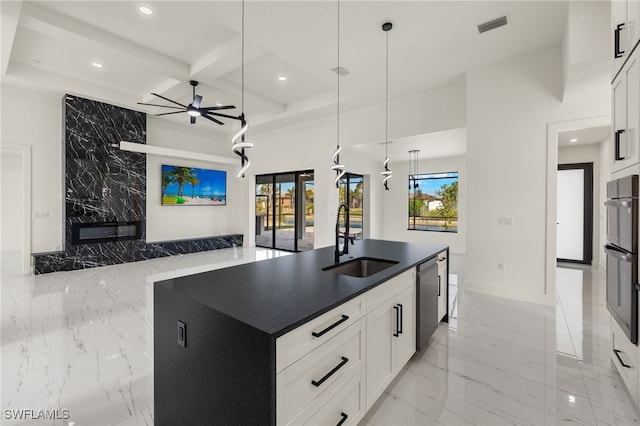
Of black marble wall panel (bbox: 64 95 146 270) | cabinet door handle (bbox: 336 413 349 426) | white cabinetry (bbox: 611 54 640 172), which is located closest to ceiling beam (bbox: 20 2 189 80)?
black marble wall panel (bbox: 64 95 146 270)

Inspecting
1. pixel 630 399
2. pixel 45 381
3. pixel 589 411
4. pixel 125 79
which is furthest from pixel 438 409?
pixel 125 79

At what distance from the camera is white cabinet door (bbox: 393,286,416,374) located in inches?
76.0

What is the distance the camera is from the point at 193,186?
7547 mm

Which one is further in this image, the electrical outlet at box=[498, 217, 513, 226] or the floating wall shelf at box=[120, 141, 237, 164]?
the floating wall shelf at box=[120, 141, 237, 164]

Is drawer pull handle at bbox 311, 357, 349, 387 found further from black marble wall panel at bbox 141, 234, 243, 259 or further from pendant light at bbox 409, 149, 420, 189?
pendant light at bbox 409, 149, 420, 189

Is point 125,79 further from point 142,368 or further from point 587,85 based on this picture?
point 587,85

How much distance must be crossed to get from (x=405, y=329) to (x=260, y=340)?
142cm

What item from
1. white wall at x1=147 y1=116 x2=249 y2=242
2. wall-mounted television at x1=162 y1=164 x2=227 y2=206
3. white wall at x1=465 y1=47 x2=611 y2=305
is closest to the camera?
white wall at x1=465 y1=47 x2=611 y2=305

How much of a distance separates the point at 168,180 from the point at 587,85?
25.8 feet

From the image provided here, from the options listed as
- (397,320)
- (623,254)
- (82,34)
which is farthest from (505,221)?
(82,34)

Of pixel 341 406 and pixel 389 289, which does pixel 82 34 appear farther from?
pixel 341 406

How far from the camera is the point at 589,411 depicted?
71.2 inches

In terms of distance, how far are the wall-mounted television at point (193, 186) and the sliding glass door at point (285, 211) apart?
3.56 feet

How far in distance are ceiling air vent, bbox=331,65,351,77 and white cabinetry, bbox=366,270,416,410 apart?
11.1 feet
